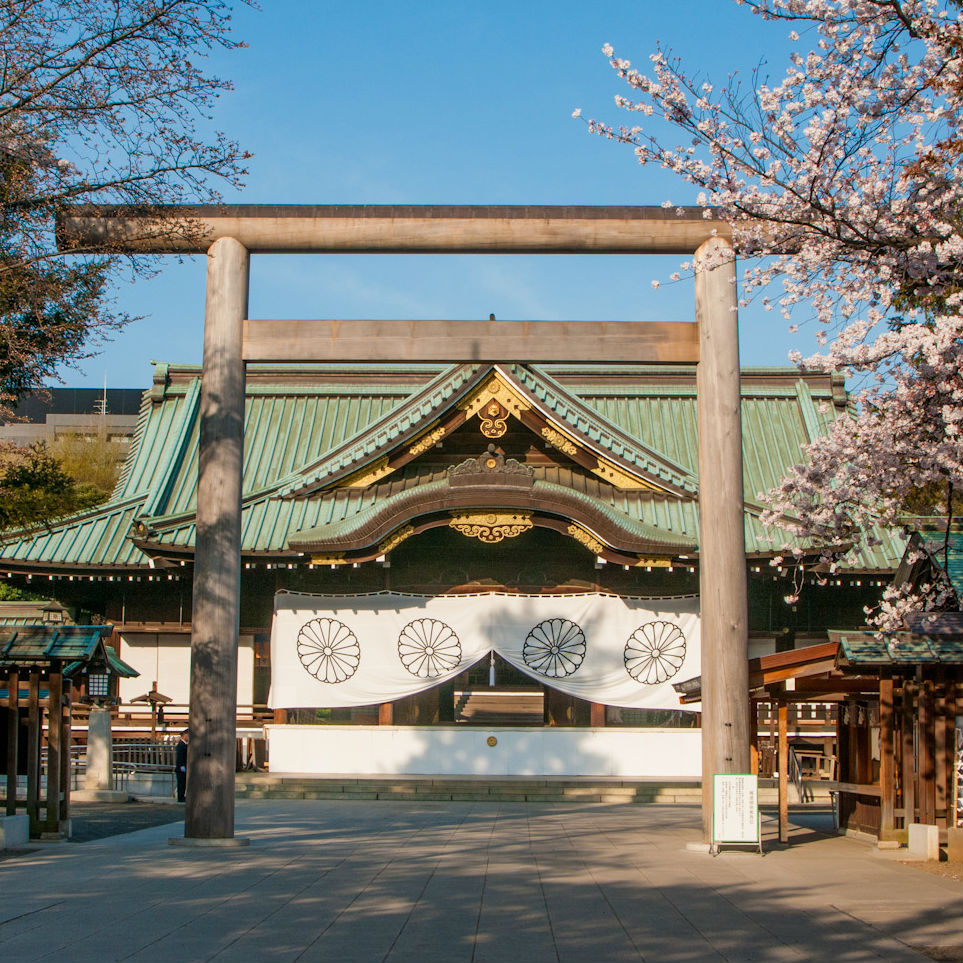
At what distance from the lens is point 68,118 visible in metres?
11.5

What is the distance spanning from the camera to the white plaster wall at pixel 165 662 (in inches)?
926

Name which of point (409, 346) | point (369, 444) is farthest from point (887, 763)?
point (369, 444)

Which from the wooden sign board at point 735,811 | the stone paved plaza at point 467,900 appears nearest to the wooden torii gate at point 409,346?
the wooden sign board at point 735,811

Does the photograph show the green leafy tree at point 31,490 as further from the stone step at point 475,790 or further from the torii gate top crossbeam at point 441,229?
the stone step at point 475,790

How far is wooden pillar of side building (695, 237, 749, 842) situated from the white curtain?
28.3ft

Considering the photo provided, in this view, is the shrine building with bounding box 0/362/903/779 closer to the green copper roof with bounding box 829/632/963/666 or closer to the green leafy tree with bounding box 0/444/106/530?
the green leafy tree with bounding box 0/444/106/530

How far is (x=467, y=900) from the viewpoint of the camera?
31.7 feet

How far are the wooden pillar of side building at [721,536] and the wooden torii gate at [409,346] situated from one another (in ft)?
0.05

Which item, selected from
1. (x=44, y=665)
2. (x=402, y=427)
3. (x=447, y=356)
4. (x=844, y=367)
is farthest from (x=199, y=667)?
(x=402, y=427)

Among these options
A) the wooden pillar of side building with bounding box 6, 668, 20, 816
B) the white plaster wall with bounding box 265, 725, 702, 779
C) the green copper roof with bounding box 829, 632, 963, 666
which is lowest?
the white plaster wall with bounding box 265, 725, 702, 779

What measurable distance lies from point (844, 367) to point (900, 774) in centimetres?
657

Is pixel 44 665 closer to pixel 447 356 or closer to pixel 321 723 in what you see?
pixel 447 356

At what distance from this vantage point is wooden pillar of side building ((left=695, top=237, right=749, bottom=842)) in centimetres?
1295

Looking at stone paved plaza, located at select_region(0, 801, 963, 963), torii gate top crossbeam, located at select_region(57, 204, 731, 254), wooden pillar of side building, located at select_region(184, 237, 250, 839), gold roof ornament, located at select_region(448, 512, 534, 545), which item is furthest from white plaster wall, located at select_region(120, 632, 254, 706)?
torii gate top crossbeam, located at select_region(57, 204, 731, 254)
